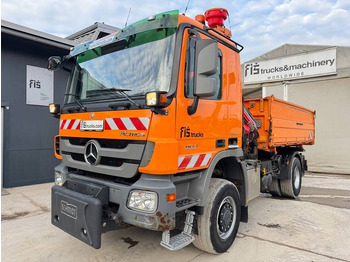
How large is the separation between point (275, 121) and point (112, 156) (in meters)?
3.38

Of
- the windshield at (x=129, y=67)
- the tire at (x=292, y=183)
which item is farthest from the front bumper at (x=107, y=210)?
the tire at (x=292, y=183)

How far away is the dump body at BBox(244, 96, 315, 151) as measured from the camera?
4.74 meters

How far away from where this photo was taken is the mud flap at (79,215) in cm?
244

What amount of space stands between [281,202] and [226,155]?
3185mm

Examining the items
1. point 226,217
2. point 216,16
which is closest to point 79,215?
point 226,217

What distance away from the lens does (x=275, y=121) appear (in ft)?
16.0

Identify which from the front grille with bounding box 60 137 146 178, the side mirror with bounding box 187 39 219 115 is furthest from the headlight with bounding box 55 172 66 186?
the side mirror with bounding box 187 39 219 115

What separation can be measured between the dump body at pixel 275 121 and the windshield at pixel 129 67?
2.80 meters

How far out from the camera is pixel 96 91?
306cm

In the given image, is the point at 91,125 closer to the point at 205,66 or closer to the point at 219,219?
the point at 205,66

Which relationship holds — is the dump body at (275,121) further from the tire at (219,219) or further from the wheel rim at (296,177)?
the tire at (219,219)

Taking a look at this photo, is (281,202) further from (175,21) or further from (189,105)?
(175,21)

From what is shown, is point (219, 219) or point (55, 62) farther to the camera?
point (55, 62)

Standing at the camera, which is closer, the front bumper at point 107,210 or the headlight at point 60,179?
the front bumper at point 107,210
